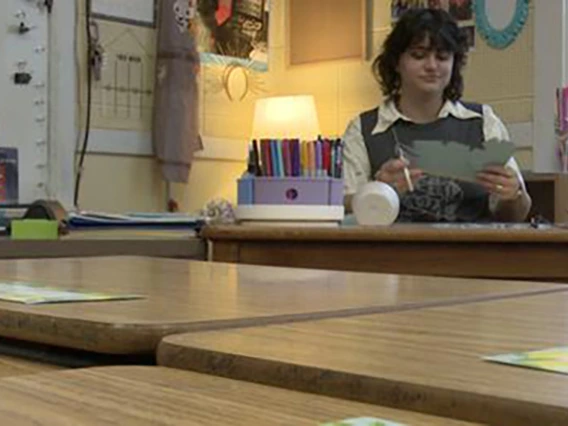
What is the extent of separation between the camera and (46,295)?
966 millimetres

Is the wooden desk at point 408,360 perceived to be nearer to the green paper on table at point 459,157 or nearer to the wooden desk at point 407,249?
the wooden desk at point 407,249

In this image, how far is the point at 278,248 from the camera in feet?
7.12

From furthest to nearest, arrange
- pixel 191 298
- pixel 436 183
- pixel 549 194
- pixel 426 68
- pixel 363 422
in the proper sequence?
pixel 549 194, pixel 426 68, pixel 436 183, pixel 191 298, pixel 363 422

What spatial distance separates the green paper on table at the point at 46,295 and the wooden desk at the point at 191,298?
24 mm

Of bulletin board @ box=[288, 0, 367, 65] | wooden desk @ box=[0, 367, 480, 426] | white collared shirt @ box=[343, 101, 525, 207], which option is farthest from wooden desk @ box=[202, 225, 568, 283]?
bulletin board @ box=[288, 0, 367, 65]

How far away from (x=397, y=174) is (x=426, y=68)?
563 millimetres

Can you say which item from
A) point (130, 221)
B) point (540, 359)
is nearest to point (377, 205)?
point (130, 221)

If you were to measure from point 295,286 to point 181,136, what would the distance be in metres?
2.91

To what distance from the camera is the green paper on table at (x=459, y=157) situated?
7.77 ft

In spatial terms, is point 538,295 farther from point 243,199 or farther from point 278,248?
point 243,199

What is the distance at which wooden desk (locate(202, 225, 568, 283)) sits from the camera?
1.98 meters

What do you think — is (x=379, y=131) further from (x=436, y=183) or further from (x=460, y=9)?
(x=460, y=9)

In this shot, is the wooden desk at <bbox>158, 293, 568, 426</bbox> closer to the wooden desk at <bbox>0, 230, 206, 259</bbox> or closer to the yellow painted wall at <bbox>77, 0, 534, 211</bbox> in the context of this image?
the wooden desk at <bbox>0, 230, 206, 259</bbox>

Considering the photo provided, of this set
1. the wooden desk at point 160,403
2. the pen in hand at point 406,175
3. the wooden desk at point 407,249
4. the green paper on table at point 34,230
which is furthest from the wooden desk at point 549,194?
the wooden desk at point 160,403
